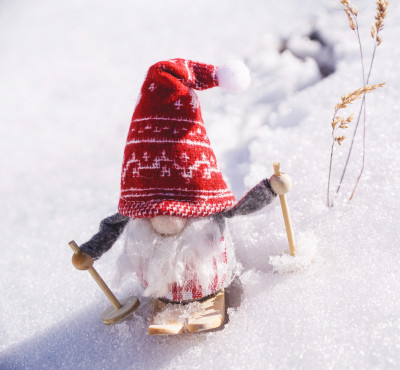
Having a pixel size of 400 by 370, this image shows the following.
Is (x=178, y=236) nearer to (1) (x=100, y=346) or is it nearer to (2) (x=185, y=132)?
(2) (x=185, y=132)

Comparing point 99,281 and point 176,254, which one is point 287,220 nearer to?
point 176,254

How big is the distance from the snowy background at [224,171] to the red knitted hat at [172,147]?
1.04ft

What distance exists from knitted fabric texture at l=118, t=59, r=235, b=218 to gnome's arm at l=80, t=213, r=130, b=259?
0.47ft

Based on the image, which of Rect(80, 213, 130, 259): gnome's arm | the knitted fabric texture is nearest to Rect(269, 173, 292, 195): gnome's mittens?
the knitted fabric texture

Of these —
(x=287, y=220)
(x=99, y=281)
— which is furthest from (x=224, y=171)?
(x=99, y=281)

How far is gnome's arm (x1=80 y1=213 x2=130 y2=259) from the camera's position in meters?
0.95

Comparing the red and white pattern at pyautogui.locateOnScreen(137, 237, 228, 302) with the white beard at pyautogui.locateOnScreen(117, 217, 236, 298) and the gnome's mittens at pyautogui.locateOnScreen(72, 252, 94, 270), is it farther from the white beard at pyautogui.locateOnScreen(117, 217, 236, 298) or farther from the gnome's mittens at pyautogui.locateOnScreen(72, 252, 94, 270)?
the gnome's mittens at pyautogui.locateOnScreen(72, 252, 94, 270)

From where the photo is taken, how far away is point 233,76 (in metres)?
0.81

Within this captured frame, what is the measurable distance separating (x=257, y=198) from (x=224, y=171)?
613mm

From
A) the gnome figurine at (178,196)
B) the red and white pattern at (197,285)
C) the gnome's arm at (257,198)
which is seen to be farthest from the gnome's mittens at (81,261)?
the gnome's arm at (257,198)

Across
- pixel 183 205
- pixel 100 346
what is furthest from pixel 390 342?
pixel 100 346

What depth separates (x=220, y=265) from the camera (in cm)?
90

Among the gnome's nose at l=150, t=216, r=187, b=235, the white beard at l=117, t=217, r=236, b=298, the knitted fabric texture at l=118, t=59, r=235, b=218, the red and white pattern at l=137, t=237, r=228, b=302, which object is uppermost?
the knitted fabric texture at l=118, t=59, r=235, b=218

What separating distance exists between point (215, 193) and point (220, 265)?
0.57 ft
